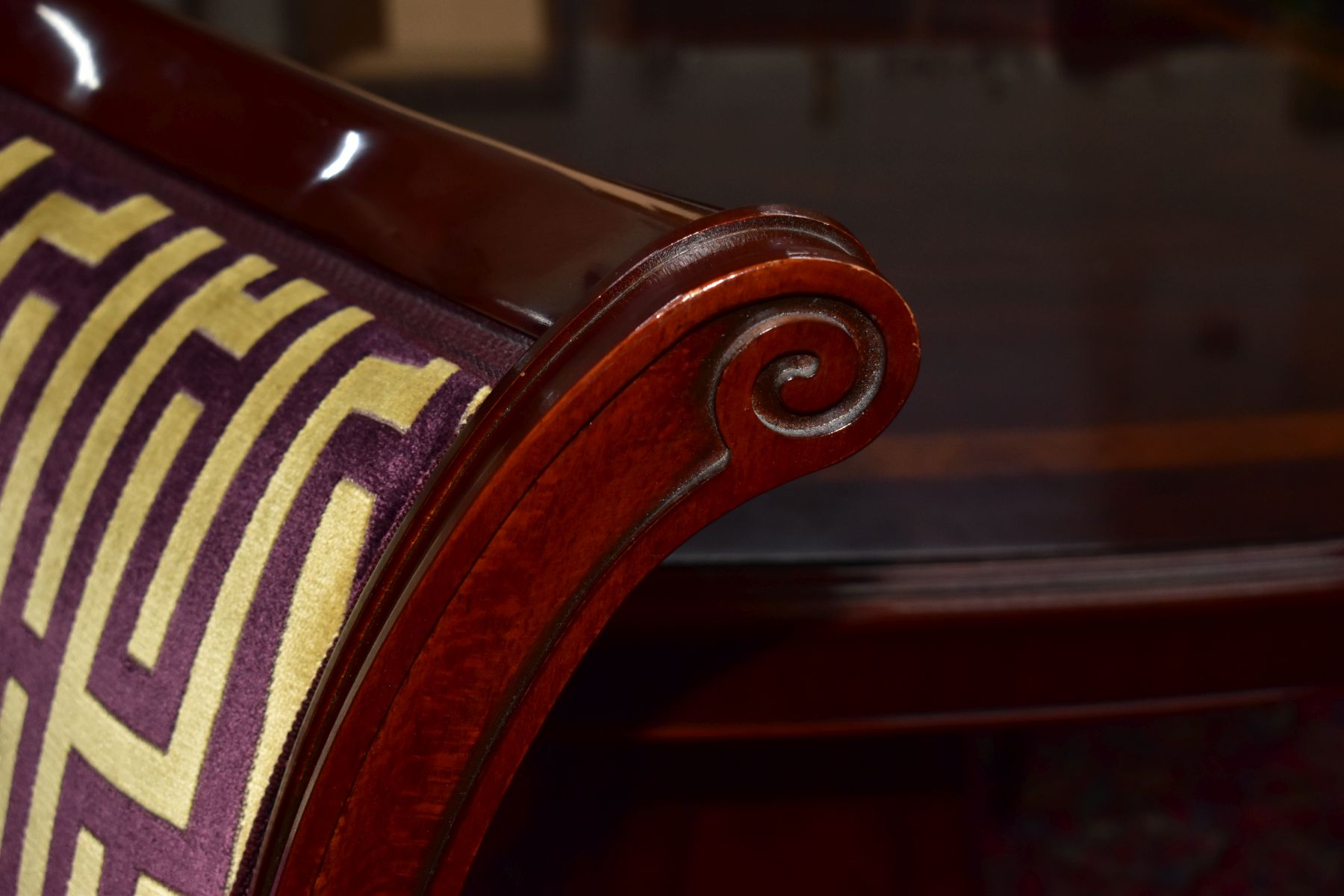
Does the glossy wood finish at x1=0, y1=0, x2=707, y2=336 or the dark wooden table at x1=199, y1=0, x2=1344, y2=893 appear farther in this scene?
the dark wooden table at x1=199, y1=0, x2=1344, y2=893

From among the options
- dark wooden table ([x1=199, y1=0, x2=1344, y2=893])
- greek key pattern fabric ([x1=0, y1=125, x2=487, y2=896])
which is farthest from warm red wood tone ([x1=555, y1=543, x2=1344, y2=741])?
greek key pattern fabric ([x1=0, y1=125, x2=487, y2=896])

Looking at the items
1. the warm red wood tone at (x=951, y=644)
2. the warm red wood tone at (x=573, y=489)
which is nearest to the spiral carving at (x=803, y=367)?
the warm red wood tone at (x=573, y=489)

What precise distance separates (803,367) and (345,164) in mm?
135

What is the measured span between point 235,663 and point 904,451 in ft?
1.12

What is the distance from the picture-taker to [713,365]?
0.21 meters

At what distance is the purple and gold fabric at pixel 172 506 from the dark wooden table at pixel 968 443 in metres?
0.07

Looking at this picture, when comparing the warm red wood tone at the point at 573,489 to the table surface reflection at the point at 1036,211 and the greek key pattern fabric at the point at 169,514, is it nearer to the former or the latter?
the greek key pattern fabric at the point at 169,514

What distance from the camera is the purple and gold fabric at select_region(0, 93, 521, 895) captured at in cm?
25

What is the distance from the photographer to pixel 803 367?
21cm

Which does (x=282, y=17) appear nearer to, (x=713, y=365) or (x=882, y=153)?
(x=882, y=153)

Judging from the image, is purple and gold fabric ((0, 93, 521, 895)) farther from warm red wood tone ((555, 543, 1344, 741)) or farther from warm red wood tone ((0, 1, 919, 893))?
warm red wood tone ((555, 543, 1344, 741))

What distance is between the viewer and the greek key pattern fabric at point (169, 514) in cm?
25

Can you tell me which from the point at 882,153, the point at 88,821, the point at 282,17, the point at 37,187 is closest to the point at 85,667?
the point at 88,821

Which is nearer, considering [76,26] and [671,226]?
[671,226]
